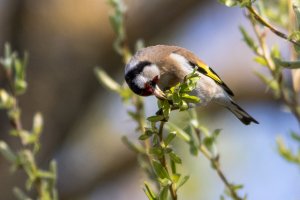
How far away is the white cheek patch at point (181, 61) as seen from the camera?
236 cm

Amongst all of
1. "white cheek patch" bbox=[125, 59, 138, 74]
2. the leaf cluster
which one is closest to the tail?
"white cheek patch" bbox=[125, 59, 138, 74]

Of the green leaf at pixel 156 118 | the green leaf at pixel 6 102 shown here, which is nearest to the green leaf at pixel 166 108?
the green leaf at pixel 156 118

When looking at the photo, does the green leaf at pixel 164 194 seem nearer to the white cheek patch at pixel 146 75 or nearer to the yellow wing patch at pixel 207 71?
the white cheek patch at pixel 146 75

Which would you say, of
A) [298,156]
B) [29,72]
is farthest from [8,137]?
[298,156]

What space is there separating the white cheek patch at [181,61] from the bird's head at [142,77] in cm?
8

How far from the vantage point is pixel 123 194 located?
536 centimetres

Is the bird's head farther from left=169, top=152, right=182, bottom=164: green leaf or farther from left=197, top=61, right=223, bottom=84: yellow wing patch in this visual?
left=169, top=152, right=182, bottom=164: green leaf

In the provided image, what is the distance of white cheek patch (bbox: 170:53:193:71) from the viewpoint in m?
2.36

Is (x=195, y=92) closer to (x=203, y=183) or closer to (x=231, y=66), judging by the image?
(x=203, y=183)

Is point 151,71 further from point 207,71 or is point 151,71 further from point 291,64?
point 291,64

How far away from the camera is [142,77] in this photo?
6.61 ft

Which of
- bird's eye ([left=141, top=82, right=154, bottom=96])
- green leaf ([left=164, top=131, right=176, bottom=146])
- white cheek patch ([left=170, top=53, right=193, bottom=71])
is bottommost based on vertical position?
green leaf ([left=164, top=131, right=176, bottom=146])

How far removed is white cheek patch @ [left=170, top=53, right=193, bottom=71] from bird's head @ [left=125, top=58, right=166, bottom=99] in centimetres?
8

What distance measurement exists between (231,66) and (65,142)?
1567 mm
